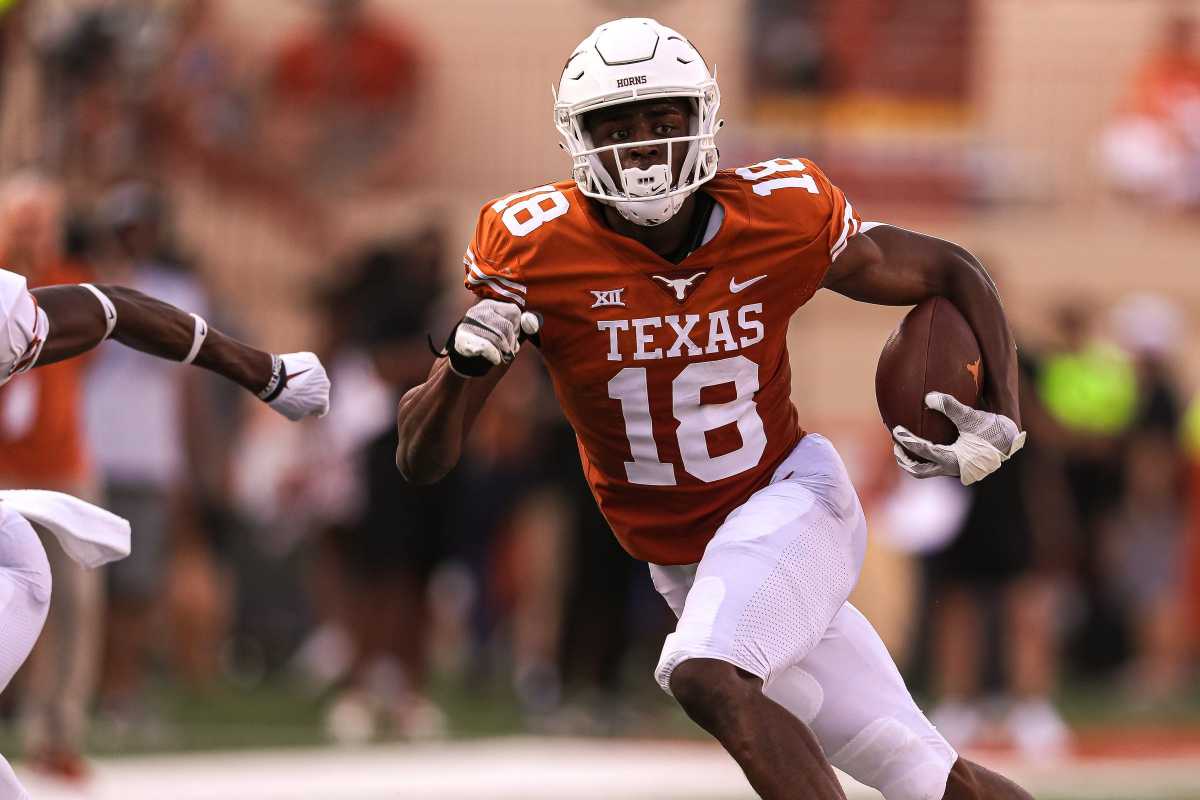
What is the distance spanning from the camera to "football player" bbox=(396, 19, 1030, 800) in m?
4.27

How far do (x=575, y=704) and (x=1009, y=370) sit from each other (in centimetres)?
480

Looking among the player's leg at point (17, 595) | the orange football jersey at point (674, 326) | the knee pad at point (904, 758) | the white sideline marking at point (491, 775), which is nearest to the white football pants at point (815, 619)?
the knee pad at point (904, 758)

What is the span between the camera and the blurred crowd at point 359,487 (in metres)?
7.98

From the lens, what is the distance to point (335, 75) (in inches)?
486

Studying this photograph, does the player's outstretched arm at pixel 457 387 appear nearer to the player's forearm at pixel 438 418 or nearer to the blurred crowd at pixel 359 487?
the player's forearm at pixel 438 418

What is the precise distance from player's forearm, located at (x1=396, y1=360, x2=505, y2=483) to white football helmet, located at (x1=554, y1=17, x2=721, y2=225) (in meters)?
0.42

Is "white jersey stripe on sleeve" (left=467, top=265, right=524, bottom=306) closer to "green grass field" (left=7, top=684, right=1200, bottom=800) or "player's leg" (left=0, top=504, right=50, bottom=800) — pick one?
"player's leg" (left=0, top=504, right=50, bottom=800)

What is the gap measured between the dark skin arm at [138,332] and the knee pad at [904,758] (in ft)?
4.70

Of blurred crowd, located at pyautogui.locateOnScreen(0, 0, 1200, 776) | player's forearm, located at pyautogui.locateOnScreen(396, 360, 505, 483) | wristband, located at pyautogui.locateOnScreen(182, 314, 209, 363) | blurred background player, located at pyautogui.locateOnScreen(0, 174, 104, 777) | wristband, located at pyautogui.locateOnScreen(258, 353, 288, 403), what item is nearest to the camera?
player's forearm, located at pyautogui.locateOnScreen(396, 360, 505, 483)

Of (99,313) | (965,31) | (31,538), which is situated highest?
(99,313)

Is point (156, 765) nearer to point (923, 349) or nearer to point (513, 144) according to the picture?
point (923, 349)

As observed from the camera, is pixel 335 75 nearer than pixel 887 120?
Yes

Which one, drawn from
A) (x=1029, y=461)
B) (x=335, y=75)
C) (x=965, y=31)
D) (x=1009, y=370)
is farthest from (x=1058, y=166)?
(x=1009, y=370)

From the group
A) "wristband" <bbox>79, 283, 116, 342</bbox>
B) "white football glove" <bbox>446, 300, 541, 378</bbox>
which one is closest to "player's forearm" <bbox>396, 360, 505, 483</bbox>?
"white football glove" <bbox>446, 300, 541, 378</bbox>
